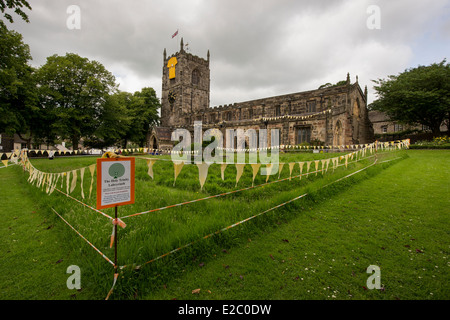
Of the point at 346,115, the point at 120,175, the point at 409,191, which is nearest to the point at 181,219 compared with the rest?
the point at 120,175

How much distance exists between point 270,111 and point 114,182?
31952 mm

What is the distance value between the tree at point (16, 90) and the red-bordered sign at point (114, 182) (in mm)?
24414

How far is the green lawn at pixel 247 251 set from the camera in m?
2.82

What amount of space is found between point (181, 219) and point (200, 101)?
44.8m

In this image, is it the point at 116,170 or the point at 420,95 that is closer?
the point at 116,170

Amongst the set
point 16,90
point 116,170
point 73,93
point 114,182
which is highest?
point 73,93

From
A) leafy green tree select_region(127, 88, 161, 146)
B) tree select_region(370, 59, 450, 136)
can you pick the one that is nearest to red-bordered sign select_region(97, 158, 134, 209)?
tree select_region(370, 59, 450, 136)

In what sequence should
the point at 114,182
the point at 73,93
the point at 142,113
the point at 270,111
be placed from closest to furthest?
the point at 114,182 → the point at 73,93 → the point at 270,111 → the point at 142,113

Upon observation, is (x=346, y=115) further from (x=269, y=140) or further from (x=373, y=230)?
(x=373, y=230)

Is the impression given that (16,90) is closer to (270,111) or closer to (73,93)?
(73,93)

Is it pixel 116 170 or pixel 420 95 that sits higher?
pixel 420 95

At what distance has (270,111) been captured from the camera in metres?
32.3

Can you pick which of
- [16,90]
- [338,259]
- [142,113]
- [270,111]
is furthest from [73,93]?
[338,259]

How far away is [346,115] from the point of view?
79.6 feet
